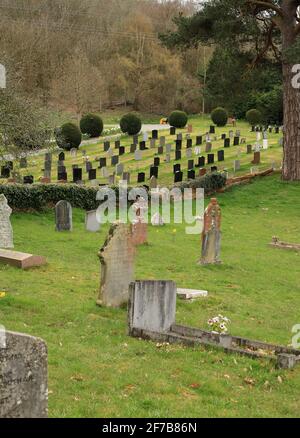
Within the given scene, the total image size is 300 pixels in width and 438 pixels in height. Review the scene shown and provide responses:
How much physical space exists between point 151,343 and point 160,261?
23.1 ft

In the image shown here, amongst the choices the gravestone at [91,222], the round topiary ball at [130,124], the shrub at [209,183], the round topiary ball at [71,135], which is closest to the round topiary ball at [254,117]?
the round topiary ball at [130,124]

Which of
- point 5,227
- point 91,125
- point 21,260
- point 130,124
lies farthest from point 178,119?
point 21,260

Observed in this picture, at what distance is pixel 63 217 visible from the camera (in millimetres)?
19562

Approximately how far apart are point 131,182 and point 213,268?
14481 mm

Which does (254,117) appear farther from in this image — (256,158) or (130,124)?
(256,158)

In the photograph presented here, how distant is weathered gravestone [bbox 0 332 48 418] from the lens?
515 centimetres

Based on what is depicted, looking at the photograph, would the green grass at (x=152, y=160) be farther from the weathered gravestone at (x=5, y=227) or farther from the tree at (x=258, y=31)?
the weathered gravestone at (x=5, y=227)

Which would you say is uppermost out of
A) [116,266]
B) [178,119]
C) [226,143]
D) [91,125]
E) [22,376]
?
[178,119]

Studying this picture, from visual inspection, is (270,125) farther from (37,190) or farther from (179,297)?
(179,297)

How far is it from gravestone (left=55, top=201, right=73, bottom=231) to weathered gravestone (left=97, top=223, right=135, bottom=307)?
25.7 feet

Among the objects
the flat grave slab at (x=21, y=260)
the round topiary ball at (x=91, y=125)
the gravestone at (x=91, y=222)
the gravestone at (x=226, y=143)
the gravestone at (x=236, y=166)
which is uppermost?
the round topiary ball at (x=91, y=125)

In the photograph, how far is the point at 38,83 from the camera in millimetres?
61406

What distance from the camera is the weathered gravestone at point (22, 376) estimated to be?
5.15 m

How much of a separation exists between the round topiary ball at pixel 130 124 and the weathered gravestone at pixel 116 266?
3676 centimetres
